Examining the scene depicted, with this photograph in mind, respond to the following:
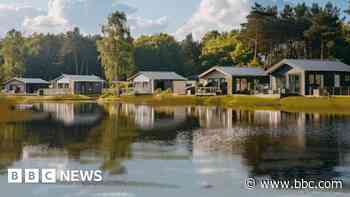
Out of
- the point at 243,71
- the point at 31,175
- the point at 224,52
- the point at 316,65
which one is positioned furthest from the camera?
the point at 224,52

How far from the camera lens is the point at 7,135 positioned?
27.6 meters

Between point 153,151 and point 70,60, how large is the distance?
359 feet

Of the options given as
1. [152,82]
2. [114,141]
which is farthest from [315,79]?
[114,141]

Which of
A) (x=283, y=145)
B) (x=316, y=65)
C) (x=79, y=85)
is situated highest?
(x=316, y=65)

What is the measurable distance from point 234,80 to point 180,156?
5149 cm

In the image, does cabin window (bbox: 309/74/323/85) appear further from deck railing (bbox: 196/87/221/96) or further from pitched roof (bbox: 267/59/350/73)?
deck railing (bbox: 196/87/221/96)

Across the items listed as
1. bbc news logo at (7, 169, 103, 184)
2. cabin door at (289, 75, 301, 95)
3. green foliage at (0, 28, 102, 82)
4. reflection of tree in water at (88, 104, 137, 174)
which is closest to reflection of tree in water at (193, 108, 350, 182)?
reflection of tree in water at (88, 104, 137, 174)

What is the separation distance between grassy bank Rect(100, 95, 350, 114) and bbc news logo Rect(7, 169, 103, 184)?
113 ft

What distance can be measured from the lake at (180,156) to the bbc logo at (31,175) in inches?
11.7

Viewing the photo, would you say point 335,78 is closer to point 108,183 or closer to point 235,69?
point 235,69

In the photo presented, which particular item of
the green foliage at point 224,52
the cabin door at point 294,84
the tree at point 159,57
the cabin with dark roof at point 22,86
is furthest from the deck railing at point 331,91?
the tree at point 159,57

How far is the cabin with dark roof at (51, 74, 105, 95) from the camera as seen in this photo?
98000 mm

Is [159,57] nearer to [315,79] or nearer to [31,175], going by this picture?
[315,79]

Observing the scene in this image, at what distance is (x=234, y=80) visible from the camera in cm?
7044
